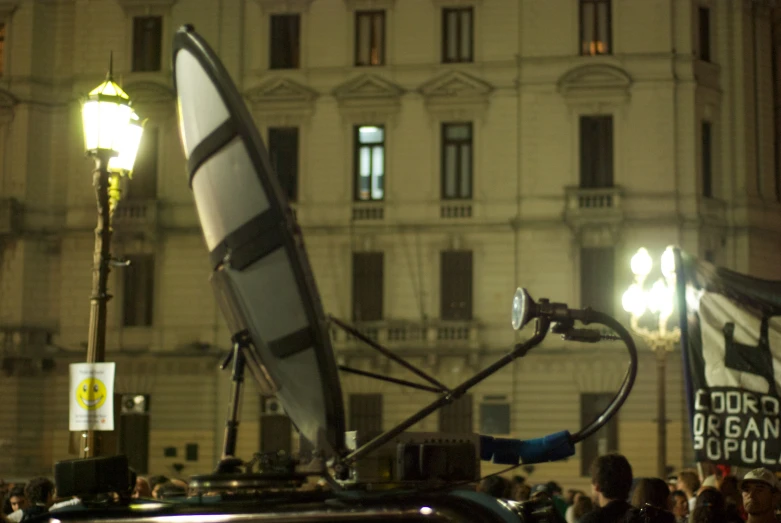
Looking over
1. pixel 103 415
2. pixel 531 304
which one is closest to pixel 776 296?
pixel 103 415

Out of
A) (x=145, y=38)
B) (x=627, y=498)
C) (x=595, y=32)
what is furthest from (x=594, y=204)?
(x=627, y=498)

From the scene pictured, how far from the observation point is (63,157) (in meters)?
34.9

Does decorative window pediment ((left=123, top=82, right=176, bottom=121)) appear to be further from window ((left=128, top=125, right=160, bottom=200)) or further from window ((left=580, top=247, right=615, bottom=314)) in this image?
window ((left=580, top=247, right=615, bottom=314))

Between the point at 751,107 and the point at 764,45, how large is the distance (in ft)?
5.92

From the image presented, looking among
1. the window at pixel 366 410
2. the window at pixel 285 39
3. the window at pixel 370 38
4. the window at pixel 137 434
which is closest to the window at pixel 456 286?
the window at pixel 366 410

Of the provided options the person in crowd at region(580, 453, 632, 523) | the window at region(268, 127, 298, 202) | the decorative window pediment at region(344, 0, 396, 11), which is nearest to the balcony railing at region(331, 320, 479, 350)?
the window at region(268, 127, 298, 202)

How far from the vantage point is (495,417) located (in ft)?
105

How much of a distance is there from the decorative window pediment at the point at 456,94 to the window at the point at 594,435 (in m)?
7.01

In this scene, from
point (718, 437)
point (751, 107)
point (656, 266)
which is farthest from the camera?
point (751, 107)

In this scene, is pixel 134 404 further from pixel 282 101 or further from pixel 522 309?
pixel 522 309

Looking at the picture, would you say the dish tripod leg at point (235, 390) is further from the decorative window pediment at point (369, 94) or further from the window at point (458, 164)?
the decorative window pediment at point (369, 94)

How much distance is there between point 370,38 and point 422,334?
23.6 feet

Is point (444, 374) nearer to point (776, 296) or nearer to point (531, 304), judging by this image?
point (776, 296)

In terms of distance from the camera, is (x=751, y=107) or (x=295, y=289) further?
(x=751, y=107)
